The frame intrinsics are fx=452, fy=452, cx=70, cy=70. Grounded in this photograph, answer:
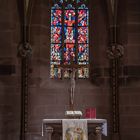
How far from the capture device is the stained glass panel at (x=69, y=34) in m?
13.7

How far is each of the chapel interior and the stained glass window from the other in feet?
0.55

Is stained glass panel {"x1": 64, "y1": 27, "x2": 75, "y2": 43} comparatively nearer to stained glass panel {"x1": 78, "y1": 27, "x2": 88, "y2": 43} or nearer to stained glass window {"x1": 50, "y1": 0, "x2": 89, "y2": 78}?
stained glass window {"x1": 50, "y1": 0, "x2": 89, "y2": 78}

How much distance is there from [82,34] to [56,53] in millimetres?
983

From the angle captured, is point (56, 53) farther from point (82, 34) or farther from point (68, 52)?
point (82, 34)

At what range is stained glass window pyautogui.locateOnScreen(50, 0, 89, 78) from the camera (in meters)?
13.6

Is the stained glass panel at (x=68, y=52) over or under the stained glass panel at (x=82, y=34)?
under

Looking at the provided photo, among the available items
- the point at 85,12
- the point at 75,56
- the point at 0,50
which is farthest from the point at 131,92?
the point at 0,50

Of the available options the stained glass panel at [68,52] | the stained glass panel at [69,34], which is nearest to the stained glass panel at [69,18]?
the stained glass panel at [69,34]

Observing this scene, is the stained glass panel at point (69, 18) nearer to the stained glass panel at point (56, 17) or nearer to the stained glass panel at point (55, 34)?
the stained glass panel at point (56, 17)

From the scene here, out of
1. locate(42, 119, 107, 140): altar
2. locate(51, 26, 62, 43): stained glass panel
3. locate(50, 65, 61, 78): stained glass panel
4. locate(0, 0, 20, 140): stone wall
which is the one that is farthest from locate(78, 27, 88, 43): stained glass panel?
locate(42, 119, 107, 140): altar

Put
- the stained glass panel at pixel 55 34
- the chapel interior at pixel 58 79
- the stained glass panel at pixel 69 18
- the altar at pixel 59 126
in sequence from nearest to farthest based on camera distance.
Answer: the altar at pixel 59 126
the chapel interior at pixel 58 79
the stained glass panel at pixel 55 34
the stained glass panel at pixel 69 18

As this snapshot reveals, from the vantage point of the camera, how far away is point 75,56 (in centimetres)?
1362

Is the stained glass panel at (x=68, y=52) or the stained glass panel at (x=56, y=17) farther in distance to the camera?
the stained glass panel at (x=56, y=17)

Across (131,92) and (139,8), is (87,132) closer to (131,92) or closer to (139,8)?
(131,92)
